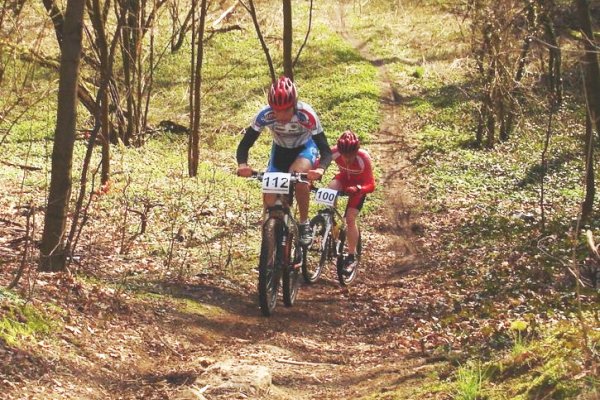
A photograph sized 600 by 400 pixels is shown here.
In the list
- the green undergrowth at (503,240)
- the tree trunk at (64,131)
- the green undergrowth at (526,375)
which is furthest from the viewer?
the tree trunk at (64,131)

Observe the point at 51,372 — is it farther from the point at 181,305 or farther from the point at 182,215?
the point at 182,215

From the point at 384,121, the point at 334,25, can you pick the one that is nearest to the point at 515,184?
the point at 384,121

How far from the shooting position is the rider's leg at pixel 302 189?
28.7 ft

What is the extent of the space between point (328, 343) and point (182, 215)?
6150mm

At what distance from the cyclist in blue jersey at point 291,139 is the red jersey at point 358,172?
3.47 ft

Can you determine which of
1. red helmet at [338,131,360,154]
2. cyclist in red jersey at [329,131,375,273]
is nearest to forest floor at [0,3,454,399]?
cyclist in red jersey at [329,131,375,273]

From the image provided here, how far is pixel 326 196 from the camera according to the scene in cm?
952

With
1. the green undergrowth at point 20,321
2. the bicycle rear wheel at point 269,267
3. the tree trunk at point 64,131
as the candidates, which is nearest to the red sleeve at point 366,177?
the bicycle rear wheel at point 269,267

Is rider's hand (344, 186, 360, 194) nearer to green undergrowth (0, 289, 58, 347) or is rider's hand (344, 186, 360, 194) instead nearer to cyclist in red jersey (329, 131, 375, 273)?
cyclist in red jersey (329, 131, 375, 273)

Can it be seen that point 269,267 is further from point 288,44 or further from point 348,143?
point 288,44

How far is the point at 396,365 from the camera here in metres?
6.39

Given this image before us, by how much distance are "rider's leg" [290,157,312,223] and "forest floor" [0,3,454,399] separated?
1.16 m

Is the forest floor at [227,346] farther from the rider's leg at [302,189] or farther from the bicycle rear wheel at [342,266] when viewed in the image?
the rider's leg at [302,189]

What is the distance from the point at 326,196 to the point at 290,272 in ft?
3.97
